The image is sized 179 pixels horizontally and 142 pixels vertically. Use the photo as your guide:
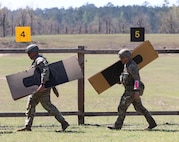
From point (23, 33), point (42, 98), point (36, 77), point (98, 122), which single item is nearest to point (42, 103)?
point (42, 98)

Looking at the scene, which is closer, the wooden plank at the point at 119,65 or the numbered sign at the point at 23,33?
the wooden plank at the point at 119,65

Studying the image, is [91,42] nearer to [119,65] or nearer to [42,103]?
[119,65]

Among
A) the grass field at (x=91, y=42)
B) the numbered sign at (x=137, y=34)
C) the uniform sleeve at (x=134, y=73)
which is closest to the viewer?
the uniform sleeve at (x=134, y=73)

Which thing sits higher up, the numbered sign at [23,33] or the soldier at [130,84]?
the numbered sign at [23,33]

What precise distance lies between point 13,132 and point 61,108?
22.4 ft

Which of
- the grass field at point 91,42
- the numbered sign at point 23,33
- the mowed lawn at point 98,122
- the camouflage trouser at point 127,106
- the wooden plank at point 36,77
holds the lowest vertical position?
the grass field at point 91,42

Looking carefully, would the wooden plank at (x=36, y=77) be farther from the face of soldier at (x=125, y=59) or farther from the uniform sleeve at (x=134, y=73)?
the uniform sleeve at (x=134, y=73)

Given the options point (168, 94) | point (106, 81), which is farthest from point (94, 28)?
point (106, 81)

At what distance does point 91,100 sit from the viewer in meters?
20.2

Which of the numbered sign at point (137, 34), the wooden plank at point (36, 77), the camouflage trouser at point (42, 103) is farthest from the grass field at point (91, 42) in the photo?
the camouflage trouser at point (42, 103)

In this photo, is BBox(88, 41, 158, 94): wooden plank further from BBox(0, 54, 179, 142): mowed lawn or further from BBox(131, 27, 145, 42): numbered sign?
BBox(131, 27, 145, 42): numbered sign

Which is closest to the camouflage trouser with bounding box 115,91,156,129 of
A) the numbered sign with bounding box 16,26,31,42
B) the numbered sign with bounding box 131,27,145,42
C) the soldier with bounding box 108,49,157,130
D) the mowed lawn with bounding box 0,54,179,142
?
the soldier with bounding box 108,49,157,130

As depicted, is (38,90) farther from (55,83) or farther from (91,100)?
(91,100)

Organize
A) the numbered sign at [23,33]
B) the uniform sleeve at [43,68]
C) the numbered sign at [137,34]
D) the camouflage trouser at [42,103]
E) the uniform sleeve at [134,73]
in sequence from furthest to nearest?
the numbered sign at [23,33]
the numbered sign at [137,34]
the camouflage trouser at [42,103]
the uniform sleeve at [134,73]
the uniform sleeve at [43,68]
